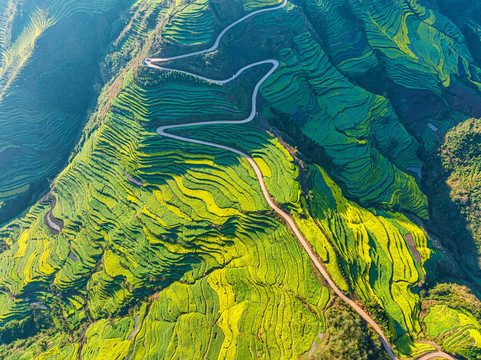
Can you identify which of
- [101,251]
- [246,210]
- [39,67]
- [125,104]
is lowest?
[246,210]

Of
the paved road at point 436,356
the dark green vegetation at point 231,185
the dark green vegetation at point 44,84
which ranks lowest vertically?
the paved road at point 436,356

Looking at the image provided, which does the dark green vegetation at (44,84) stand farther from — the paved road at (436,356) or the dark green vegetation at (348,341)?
the paved road at (436,356)

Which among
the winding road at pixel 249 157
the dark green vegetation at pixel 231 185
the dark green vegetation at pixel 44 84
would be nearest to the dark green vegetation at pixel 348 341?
the dark green vegetation at pixel 231 185

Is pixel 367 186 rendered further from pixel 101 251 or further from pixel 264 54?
pixel 101 251

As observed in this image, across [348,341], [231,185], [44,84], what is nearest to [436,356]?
[348,341]

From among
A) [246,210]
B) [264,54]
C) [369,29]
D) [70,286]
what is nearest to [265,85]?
[264,54]

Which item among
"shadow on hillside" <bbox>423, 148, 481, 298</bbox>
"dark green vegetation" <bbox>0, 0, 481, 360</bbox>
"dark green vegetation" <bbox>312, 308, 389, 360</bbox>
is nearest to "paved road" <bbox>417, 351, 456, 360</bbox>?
"dark green vegetation" <bbox>0, 0, 481, 360</bbox>

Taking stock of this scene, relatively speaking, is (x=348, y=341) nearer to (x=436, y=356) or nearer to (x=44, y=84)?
(x=436, y=356)

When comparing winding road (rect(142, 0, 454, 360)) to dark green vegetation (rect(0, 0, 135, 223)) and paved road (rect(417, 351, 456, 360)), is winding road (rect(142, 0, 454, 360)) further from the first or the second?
dark green vegetation (rect(0, 0, 135, 223))
